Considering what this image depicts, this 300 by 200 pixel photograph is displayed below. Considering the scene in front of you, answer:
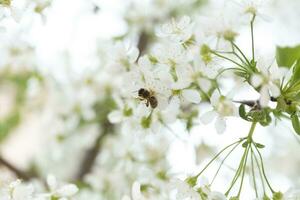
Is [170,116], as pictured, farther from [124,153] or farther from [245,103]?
[124,153]

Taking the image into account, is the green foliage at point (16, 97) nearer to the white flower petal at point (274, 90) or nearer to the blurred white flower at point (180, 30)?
the blurred white flower at point (180, 30)

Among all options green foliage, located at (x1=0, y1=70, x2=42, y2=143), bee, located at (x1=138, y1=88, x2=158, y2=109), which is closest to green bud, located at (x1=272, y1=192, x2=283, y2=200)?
bee, located at (x1=138, y1=88, x2=158, y2=109)

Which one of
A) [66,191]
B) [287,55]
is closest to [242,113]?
[287,55]

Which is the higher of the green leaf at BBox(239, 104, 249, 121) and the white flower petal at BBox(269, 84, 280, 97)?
the white flower petal at BBox(269, 84, 280, 97)

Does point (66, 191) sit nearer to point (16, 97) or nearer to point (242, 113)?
point (242, 113)

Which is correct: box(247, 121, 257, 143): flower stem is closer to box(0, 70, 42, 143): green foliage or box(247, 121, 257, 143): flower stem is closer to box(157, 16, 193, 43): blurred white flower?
box(157, 16, 193, 43): blurred white flower

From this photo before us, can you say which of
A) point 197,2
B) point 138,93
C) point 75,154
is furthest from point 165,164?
point 75,154
